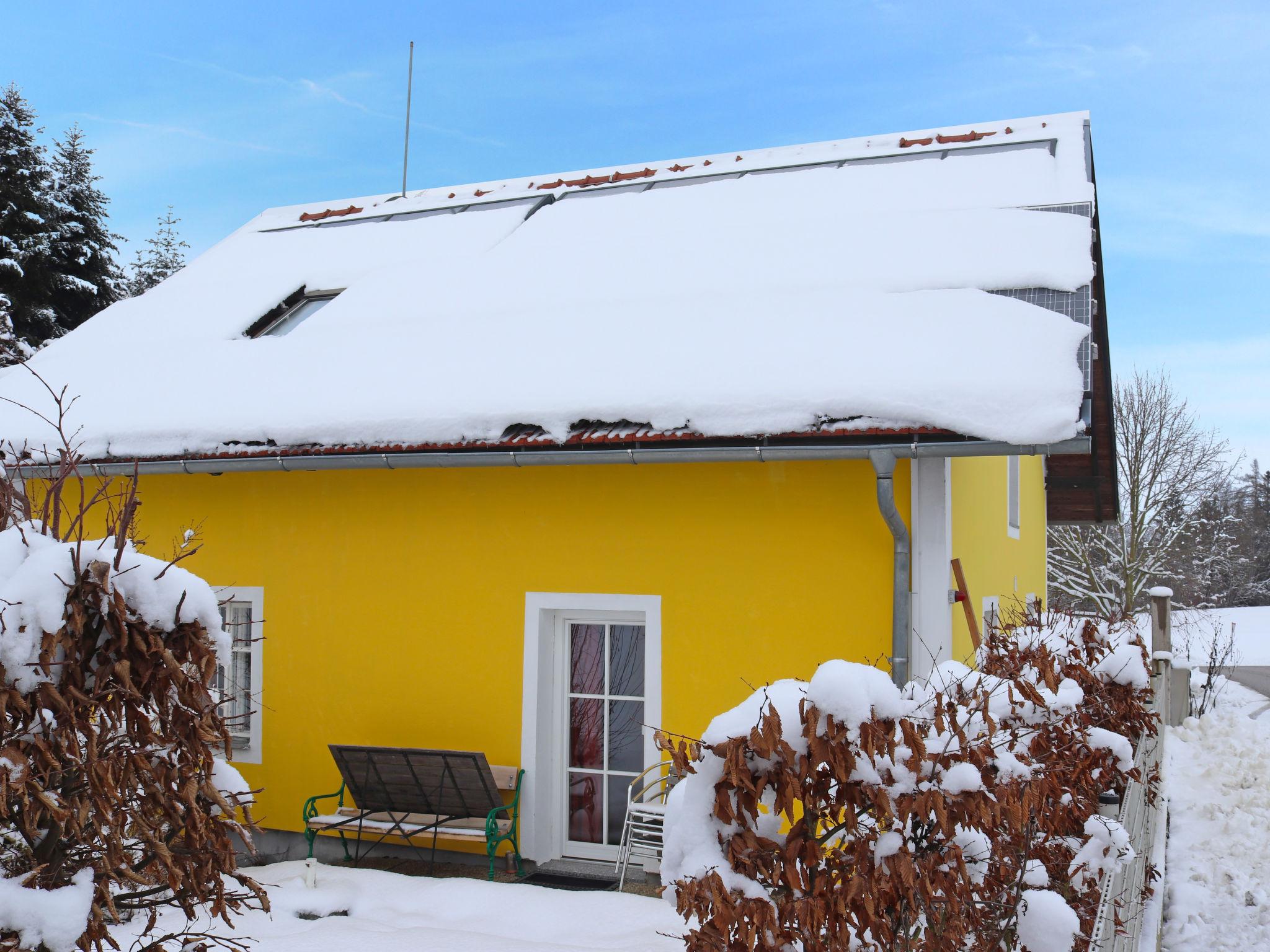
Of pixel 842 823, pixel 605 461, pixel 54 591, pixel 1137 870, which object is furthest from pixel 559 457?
Answer: pixel 54 591

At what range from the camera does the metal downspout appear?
5.56 m

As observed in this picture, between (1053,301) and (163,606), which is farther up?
(1053,301)

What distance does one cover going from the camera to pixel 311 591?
732 cm

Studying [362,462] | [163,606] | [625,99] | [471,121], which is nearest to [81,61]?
[471,121]

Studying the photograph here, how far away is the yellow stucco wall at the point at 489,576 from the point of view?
6.07 metres

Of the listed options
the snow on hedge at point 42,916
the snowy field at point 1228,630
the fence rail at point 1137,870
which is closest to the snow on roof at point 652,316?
the fence rail at point 1137,870

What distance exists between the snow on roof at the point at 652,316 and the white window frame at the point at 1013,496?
9.06ft

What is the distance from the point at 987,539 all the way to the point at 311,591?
505 cm

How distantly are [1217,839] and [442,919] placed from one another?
4.89 m

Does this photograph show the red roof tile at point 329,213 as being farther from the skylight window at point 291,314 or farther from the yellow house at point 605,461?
the yellow house at point 605,461

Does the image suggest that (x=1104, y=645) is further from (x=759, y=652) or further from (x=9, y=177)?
(x=9, y=177)

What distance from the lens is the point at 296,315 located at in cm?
917

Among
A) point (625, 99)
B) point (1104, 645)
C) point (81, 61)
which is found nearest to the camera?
point (1104, 645)

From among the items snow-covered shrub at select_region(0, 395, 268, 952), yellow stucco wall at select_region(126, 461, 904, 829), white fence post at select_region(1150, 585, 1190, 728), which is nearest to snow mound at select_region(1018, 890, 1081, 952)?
snow-covered shrub at select_region(0, 395, 268, 952)
